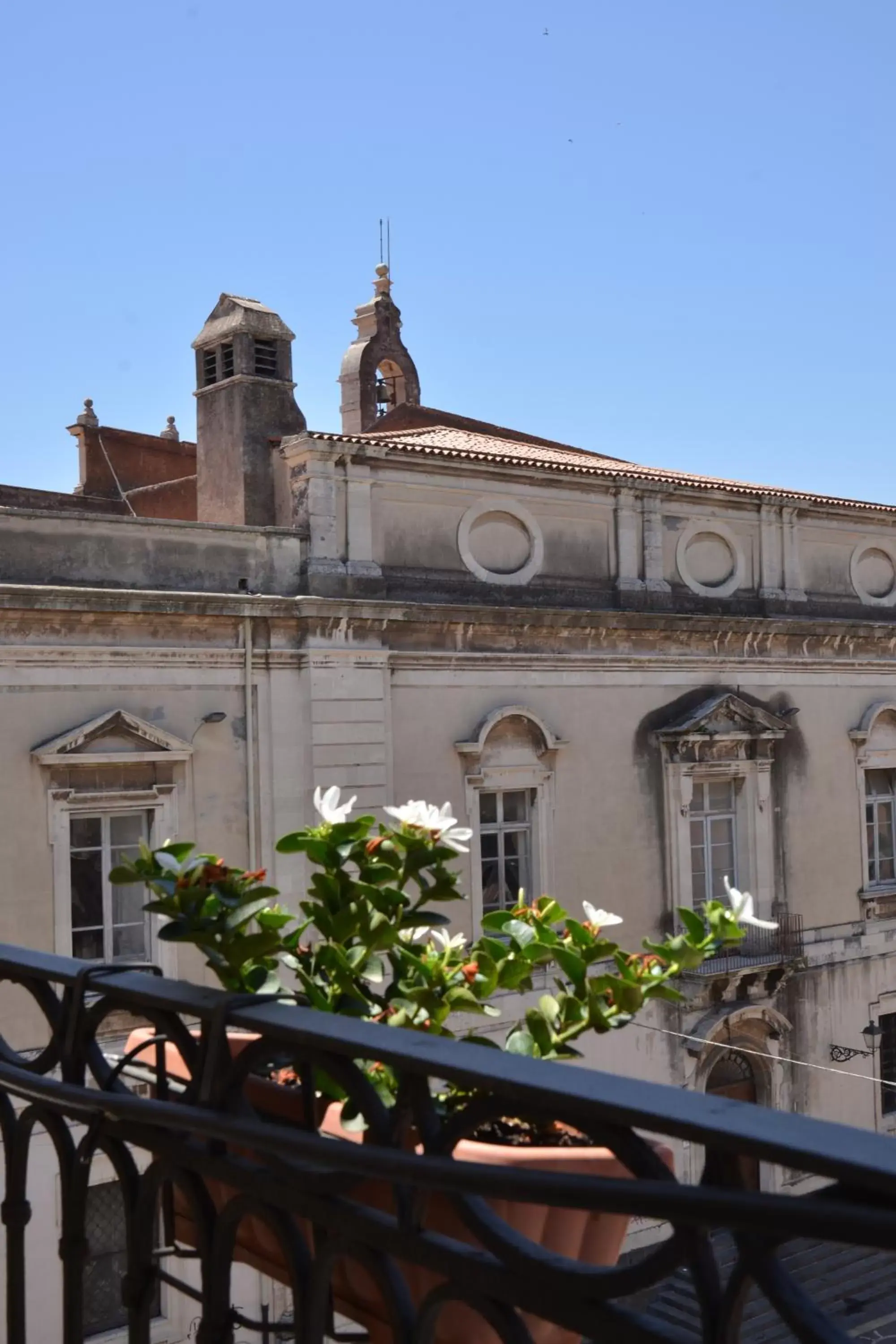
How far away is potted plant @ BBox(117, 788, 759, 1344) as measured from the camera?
223 cm

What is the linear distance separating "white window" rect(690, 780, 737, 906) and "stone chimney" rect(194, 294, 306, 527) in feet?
19.4

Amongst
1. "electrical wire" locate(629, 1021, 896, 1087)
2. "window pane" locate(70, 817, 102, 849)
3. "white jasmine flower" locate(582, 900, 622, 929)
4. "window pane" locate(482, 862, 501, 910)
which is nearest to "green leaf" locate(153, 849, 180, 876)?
"white jasmine flower" locate(582, 900, 622, 929)

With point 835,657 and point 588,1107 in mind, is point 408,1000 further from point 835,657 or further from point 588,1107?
point 835,657

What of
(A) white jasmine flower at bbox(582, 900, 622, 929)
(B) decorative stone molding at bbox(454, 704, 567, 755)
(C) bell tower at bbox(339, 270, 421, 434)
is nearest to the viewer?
(A) white jasmine flower at bbox(582, 900, 622, 929)

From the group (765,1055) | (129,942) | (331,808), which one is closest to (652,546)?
(765,1055)

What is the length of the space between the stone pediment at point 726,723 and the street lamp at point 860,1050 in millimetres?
3792

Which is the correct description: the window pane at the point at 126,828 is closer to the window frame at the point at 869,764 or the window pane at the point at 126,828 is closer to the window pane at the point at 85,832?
the window pane at the point at 85,832

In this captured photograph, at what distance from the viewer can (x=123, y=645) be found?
40.4 feet

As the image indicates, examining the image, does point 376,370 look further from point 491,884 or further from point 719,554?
point 491,884

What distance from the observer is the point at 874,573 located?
18.9 meters

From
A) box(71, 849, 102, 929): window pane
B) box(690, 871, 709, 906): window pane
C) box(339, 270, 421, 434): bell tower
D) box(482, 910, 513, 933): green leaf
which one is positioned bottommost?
box(690, 871, 709, 906): window pane

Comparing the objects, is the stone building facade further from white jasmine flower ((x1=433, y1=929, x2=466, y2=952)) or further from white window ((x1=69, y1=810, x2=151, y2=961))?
white jasmine flower ((x1=433, y1=929, x2=466, y2=952))

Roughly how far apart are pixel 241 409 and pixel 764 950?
8509 mm

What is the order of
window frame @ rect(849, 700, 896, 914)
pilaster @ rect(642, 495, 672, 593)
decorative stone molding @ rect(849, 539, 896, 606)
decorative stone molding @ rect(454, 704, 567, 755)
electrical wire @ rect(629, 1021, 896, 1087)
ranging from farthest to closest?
decorative stone molding @ rect(849, 539, 896, 606)
window frame @ rect(849, 700, 896, 914)
pilaster @ rect(642, 495, 672, 593)
electrical wire @ rect(629, 1021, 896, 1087)
decorative stone molding @ rect(454, 704, 567, 755)
